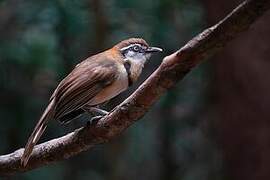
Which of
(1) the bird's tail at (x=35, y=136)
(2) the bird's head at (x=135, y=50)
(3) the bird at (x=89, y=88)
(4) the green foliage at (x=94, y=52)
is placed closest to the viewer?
(1) the bird's tail at (x=35, y=136)

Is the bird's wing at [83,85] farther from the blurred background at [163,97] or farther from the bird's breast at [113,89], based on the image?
the blurred background at [163,97]

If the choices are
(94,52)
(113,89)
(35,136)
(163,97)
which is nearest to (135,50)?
(113,89)

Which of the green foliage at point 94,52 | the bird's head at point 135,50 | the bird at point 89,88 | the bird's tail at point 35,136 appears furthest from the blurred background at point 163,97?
the bird's tail at point 35,136

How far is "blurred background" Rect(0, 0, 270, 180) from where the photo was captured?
206 inches

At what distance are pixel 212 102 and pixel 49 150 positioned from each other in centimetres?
317

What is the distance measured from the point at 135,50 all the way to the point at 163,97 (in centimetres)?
232

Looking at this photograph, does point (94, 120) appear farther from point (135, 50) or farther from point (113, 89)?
point (135, 50)

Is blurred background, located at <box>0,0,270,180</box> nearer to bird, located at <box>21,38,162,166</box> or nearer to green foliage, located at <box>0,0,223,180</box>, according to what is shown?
green foliage, located at <box>0,0,223,180</box>

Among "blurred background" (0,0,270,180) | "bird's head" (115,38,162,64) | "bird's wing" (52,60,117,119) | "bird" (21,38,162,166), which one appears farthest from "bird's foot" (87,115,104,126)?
"blurred background" (0,0,270,180)

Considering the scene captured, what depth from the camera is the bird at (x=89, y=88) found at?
3.22 metres

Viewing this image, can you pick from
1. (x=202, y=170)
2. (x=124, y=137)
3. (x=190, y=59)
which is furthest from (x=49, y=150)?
(x=202, y=170)

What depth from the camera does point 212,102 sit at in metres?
6.23

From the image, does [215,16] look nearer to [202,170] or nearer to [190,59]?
[202,170]

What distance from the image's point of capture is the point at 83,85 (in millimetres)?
3266
